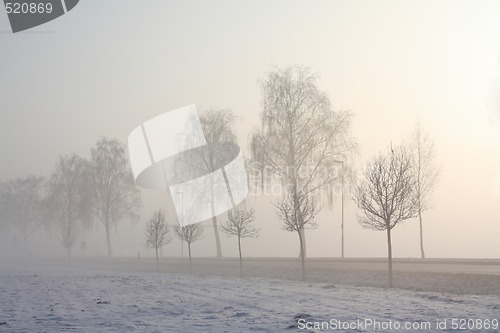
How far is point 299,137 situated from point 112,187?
1229 inches

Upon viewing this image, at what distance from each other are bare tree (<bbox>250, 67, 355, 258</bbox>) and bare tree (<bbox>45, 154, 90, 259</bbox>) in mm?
31823

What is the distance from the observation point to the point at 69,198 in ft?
214

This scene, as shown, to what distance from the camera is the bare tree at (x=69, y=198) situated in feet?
204

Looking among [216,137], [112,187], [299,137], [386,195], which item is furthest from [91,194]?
[386,195]

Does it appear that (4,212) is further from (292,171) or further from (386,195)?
(386,195)

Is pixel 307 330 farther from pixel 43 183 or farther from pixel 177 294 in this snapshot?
pixel 43 183

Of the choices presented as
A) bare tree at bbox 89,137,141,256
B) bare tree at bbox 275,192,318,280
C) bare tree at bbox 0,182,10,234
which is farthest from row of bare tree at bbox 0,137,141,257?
bare tree at bbox 275,192,318,280

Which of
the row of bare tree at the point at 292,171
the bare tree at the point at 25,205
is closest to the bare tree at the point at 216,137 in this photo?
the row of bare tree at the point at 292,171

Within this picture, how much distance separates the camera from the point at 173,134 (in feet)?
151

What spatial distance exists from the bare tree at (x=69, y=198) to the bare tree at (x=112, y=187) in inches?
57.6

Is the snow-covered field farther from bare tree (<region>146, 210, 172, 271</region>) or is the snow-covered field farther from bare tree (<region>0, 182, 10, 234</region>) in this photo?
bare tree (<region>0, 182, 10, 234</region>)

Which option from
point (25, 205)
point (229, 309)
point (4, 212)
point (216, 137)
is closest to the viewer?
point (229, 309)

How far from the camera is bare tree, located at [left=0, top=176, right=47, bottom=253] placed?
81312 mm

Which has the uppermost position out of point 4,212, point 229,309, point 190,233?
point 4,212
